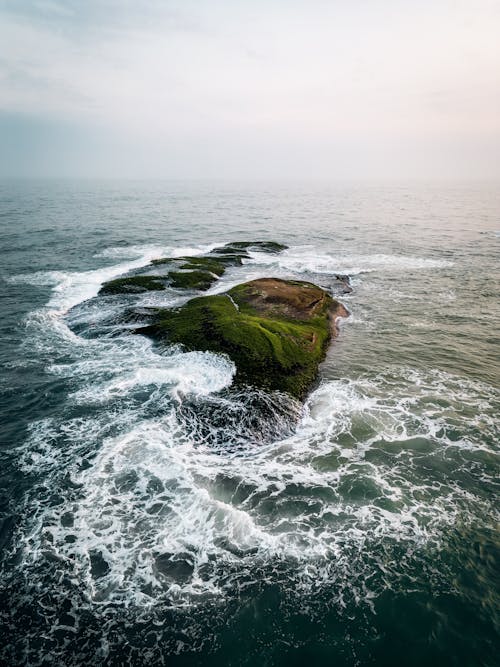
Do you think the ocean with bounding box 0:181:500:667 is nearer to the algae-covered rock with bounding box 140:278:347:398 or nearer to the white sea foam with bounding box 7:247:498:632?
the white sea foam with bounding box 7:247:498:632

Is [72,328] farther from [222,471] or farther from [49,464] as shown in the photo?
[222,471]

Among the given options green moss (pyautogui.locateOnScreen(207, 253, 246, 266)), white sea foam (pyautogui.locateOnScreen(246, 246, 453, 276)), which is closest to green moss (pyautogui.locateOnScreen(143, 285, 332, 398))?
green moss (pyautogui.locateOnScreen(207, 253, 246, 266))

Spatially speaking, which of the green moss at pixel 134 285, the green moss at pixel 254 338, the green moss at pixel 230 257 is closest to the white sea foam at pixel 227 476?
the green moss at pixel 254 338

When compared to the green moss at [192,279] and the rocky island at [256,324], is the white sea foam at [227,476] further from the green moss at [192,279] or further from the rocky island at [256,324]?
the green moss at [192,279]

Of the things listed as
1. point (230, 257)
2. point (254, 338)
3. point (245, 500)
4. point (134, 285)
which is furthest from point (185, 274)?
point (245, 500)

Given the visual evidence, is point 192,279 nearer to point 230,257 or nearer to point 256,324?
point 230,257
